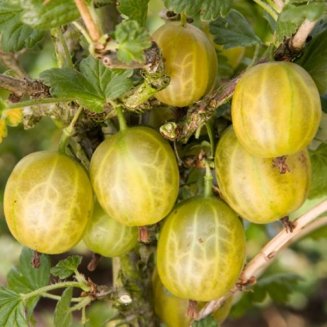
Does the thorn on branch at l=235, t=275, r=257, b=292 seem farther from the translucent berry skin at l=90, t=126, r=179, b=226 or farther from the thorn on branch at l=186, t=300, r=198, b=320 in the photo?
the translucent berry skin at l=90, t=126, r=179, b=226

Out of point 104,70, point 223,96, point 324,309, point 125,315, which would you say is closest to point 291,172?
point 223,96

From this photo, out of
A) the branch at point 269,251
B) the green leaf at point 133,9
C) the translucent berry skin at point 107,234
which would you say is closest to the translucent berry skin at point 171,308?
the branch at point 269,251

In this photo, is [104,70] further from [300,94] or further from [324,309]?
[324,309]

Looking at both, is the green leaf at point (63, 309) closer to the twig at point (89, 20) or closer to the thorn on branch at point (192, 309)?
the thorn on branch at point (192, 309)

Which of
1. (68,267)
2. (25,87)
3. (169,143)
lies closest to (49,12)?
(25,87)

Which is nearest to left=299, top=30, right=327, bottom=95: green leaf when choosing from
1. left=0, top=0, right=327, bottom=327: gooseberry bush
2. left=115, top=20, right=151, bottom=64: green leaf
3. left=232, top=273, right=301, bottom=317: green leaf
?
left=0, top=0, right=327, bottom=327: gooseberry bush

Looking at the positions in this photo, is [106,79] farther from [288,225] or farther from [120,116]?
[288,225]
